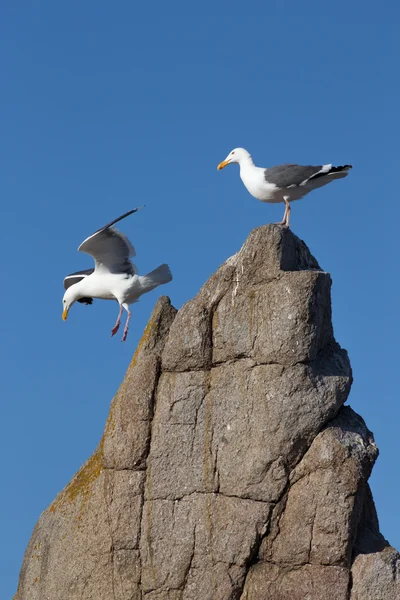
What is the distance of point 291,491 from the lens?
13.6 m

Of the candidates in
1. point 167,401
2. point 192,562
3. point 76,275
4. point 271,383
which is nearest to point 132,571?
point 192,562

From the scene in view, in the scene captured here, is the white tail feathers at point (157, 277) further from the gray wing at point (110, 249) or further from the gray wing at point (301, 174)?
the gray wing at point (301, 174)

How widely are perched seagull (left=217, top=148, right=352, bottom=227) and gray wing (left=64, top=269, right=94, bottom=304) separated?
4.33 m

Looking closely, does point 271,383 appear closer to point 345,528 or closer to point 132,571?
point 345,528

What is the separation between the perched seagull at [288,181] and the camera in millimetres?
16953

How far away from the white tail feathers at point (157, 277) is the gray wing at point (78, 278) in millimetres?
1697

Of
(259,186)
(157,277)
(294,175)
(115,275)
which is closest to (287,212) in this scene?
(294,175)

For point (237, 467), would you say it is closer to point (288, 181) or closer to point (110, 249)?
point (288, 181)

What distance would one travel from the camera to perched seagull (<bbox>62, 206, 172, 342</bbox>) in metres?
18.7

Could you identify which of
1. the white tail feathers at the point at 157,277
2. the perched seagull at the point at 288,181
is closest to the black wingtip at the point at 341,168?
the perched seagull at the point at 288,181

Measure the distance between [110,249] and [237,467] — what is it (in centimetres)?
631

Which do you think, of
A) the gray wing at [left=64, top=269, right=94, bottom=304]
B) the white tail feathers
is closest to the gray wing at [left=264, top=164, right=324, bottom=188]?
the white tail feathers

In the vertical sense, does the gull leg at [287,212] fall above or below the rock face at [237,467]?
above

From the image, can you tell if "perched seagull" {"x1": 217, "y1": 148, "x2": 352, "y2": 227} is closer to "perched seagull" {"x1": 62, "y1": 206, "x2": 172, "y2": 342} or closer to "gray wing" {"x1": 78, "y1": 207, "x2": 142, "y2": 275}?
"gray wing" {"x1": 78, "y1": 207, "x2": 142, "y2": 275}
